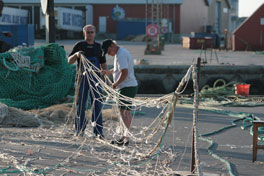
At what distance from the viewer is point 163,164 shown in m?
6.12

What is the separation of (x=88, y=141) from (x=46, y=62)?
438 cm

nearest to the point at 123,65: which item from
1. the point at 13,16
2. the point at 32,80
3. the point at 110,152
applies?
the point at 110,152

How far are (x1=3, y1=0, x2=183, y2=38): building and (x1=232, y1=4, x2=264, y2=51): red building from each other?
18284 mm

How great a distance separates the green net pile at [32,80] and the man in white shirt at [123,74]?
3.63m

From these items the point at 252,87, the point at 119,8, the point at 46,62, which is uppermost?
the point at 119,8

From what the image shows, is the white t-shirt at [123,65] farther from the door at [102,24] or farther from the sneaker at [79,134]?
the door at [102,24]

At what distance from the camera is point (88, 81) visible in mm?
7590

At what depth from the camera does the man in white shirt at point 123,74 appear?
7.04 meters

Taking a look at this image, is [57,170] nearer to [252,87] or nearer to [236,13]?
[252,87]

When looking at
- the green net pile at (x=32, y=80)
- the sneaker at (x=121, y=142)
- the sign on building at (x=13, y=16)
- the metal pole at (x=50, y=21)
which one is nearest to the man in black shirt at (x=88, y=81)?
the sneaker at (x=121, y=142)

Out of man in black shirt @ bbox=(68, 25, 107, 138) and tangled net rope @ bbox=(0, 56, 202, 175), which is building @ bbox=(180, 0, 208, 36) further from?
tangled net rope @ bbox=(0, 56, 202, 175)

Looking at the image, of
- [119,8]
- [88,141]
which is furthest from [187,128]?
[119,8]

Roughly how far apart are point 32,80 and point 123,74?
4356mm

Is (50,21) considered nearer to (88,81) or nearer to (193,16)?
(88,81)
